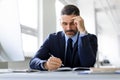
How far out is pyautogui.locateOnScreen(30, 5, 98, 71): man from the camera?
5.49ft

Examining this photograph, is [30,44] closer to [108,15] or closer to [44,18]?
[44,18]

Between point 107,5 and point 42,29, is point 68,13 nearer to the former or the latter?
point 42,29

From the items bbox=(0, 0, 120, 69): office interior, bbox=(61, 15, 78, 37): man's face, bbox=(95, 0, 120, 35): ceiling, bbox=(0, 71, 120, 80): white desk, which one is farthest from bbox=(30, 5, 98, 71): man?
bbox=(95, 0, 120, 35): ceiling

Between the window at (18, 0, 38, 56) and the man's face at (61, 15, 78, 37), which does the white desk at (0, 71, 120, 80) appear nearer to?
the man's face at (61, 15, 78, 37)

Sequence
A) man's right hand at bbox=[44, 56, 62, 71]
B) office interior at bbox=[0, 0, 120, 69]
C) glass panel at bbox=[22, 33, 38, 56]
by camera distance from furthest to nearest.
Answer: glass panel at bbox=[22, 33, 38, 56], office interior at bbox=[0, 0, 120, 69], man's right hand at bbox=[44, 56, 62, 71]

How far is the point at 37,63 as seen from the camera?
1.59 meters

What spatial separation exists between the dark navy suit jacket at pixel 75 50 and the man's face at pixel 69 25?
84mm

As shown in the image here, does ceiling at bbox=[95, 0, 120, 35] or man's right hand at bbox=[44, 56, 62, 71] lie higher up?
ceiling at bbox=[95, 0, 120, 35]

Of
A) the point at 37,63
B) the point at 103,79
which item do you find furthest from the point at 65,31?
the point at 103,79

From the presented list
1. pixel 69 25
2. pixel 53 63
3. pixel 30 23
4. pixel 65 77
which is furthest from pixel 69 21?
pixel 30 23

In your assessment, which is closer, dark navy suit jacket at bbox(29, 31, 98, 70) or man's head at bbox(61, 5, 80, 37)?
dark navy suit jacket at bbox(29, 31, 98, 70)

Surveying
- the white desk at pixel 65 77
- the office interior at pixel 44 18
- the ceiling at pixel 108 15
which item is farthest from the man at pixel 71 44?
the ceiling at pixel 108 15

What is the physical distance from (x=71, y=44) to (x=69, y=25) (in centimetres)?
15

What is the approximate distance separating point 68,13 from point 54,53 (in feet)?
→ 1.07
